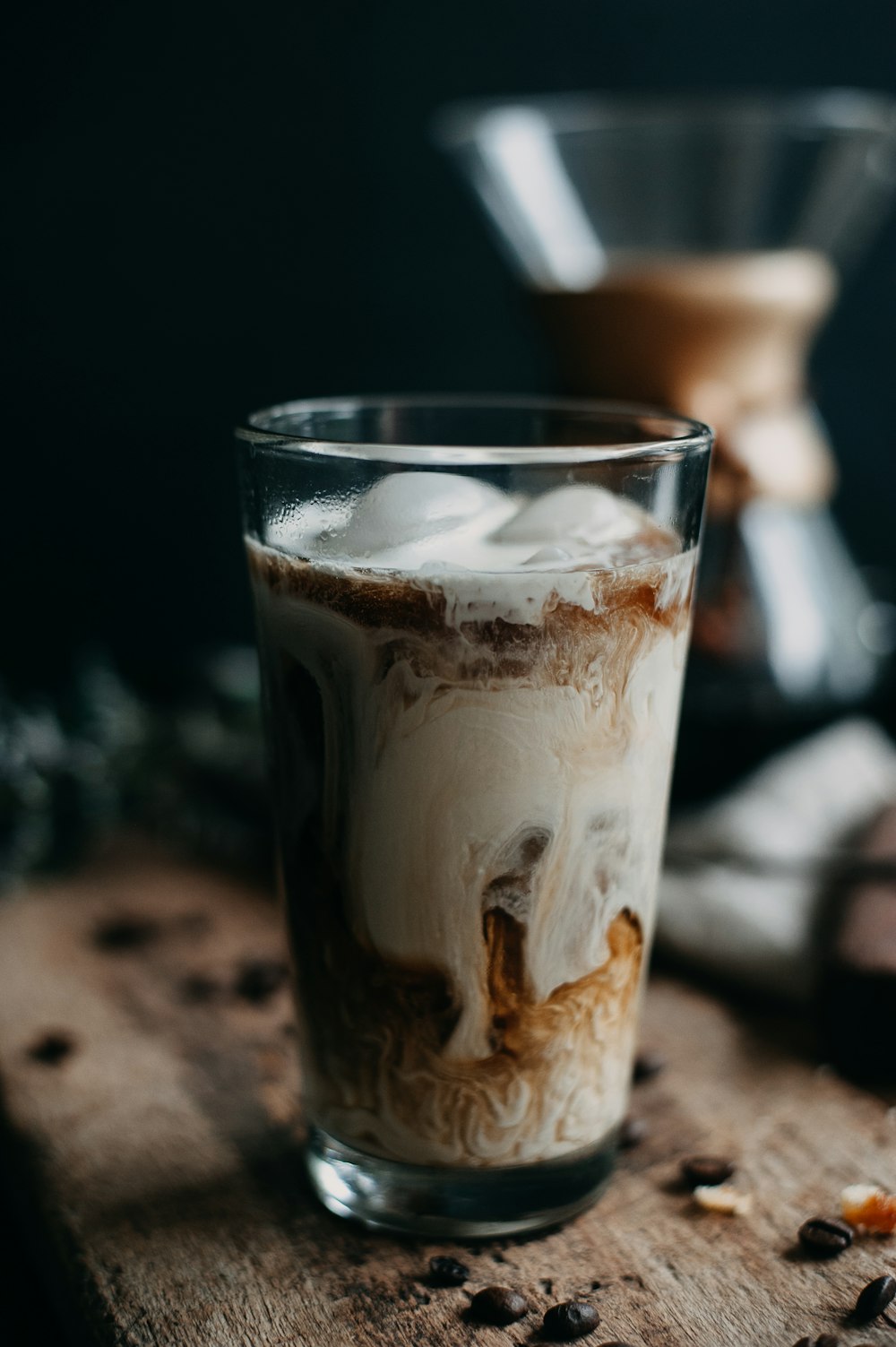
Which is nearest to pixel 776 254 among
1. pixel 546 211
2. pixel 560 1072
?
pixel 546 211

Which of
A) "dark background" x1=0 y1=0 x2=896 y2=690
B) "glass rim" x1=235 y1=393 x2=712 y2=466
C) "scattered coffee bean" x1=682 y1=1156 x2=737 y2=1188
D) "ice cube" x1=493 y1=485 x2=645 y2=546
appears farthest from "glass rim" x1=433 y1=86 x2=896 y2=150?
"scattered coffee bean" x1=682 y1=1156 x2=737 y2=1188

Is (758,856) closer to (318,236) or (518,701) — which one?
(518,701)

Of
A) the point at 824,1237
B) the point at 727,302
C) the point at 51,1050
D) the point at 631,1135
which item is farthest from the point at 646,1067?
the point at 727,302

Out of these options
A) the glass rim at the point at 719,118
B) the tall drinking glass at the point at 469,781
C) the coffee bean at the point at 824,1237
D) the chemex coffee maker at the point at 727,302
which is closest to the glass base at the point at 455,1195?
the tall drinking glass at the point at 469,781

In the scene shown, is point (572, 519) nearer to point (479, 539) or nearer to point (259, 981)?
point (479, 539)

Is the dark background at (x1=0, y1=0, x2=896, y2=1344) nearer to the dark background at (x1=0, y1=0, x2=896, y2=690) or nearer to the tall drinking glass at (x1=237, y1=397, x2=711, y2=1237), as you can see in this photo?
the dark background at (x1=0, y1=0, x2=896, y2=690)
